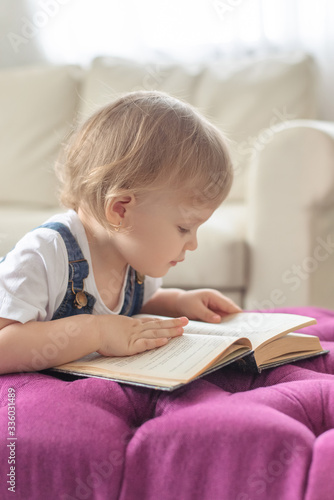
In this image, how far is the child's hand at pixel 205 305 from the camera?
1204 mm

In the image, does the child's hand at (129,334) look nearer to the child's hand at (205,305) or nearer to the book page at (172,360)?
the book page at (172,360)

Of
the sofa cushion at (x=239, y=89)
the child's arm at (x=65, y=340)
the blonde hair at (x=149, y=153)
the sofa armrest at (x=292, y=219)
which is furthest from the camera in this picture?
the sofa cushion at (x=239, y=89)

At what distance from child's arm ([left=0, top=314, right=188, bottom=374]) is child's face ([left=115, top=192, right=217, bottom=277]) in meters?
0.18

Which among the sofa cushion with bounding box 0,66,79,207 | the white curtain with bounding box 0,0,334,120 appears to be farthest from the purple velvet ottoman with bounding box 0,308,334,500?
the white curtain with bounding box 0,0,334,120

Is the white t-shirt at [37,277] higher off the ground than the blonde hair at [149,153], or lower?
lower

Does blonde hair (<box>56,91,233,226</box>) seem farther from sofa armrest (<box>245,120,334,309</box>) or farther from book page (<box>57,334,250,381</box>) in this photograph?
sofa armrest (<box>245,120,334,309</box>)

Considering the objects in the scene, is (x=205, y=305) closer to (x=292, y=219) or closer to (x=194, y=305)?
(x=194, y=305)

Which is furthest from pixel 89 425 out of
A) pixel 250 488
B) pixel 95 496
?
pixel 250 488

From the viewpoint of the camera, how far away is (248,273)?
1698mm

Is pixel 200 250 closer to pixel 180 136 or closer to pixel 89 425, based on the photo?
pixel 180 136

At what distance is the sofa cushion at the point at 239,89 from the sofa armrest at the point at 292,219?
0.45 m

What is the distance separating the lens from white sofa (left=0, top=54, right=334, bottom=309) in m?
1.62

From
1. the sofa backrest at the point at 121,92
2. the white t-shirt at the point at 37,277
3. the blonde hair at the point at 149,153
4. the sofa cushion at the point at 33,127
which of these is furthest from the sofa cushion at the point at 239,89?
the white t-shirt at the point at 37,277

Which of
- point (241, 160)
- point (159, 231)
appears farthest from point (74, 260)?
point (241, 160)
